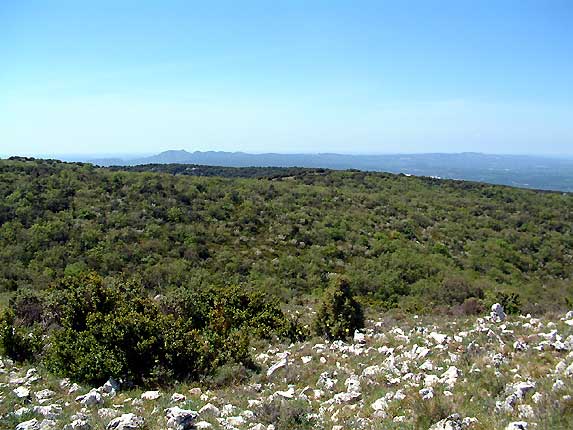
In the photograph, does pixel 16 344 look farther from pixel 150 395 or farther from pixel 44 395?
pixel 150 395

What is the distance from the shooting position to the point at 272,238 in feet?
96.6

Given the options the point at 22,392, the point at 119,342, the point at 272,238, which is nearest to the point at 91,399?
the point at 22,392

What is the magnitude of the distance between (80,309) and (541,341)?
970 cm

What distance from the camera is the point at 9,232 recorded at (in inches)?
956

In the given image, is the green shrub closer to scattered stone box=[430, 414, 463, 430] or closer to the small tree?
the small tree

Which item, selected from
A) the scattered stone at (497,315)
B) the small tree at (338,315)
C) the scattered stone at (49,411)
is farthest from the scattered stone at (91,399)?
the scattered stone at (497,315)

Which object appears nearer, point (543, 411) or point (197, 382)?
point (543, 411)

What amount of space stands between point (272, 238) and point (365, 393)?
74.3 ft

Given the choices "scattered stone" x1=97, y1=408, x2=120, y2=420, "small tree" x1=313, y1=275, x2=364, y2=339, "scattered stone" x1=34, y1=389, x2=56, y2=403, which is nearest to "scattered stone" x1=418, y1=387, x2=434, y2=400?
"scattered stone" x1=97, y1=408, x2=120, y2=420

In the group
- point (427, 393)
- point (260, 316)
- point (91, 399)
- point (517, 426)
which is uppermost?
point (517, 426)

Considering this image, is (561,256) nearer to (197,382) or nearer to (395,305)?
(395,305)

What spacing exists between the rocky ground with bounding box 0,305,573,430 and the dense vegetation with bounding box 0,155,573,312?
9728 millimetres

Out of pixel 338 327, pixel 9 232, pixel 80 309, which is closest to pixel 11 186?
pixel 9 232

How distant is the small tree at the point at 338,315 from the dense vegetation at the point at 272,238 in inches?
261
